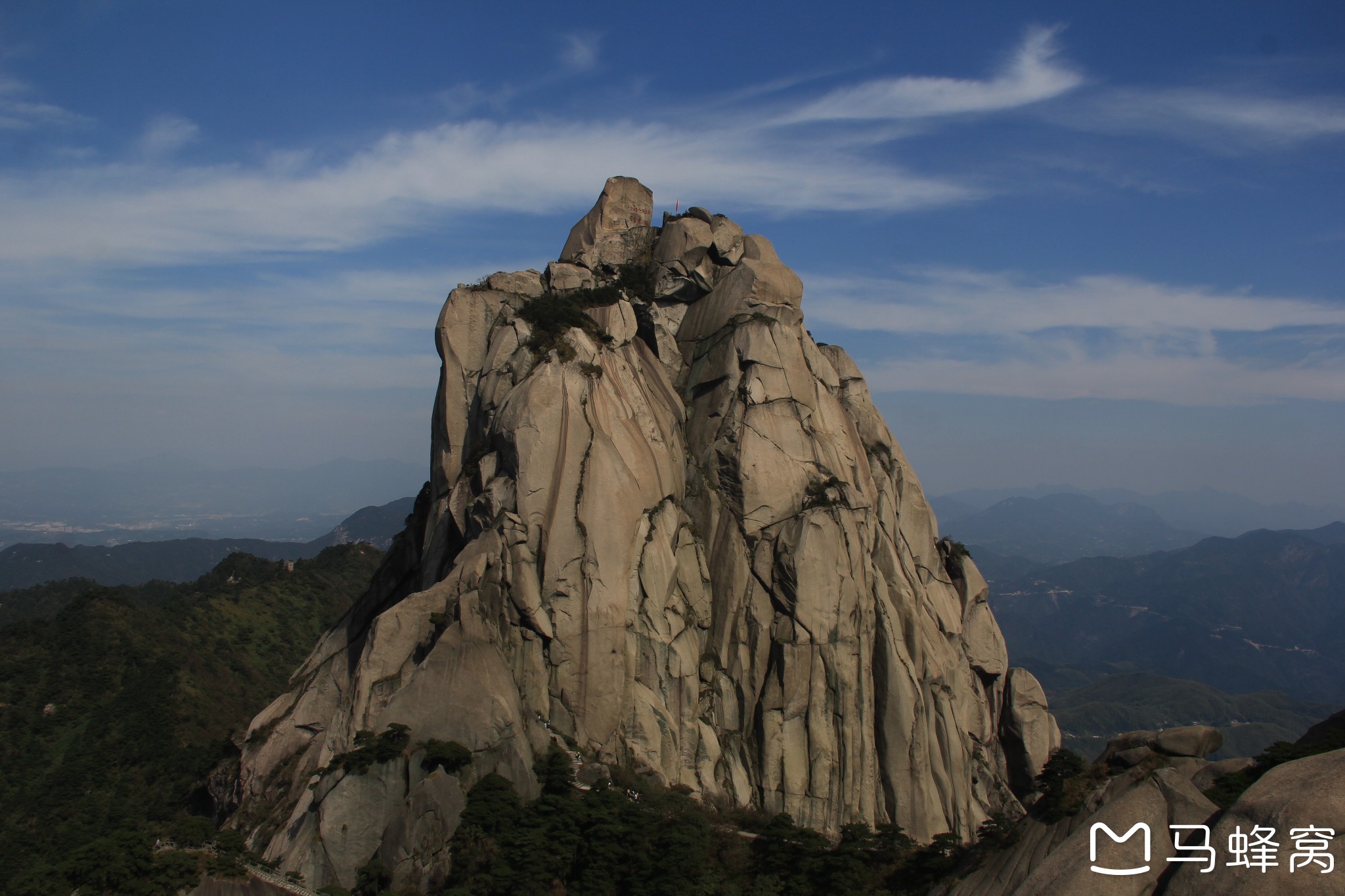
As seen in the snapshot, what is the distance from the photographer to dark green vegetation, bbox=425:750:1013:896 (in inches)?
1033

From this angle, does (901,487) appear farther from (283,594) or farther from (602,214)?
(283,594)

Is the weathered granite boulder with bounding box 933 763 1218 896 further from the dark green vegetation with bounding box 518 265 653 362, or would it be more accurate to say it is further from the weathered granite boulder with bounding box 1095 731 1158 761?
the dark green vegetation with bounding box 518 265 653 362

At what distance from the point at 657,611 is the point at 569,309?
15055mm

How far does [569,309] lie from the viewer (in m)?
40.5

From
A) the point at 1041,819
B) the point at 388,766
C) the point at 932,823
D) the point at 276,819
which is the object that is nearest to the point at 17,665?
the point at 276,819

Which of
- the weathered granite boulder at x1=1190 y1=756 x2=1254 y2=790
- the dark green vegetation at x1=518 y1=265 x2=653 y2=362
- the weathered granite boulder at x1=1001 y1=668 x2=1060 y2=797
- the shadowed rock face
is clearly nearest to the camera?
the weathered granite boulder at x1=1190 y1=756 x2=1254 y2=790

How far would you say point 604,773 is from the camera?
31.3 metres

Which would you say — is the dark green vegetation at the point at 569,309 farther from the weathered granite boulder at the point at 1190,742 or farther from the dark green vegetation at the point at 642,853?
the weathered granite boulder at the point at 1190,742

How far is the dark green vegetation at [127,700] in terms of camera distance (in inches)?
2224

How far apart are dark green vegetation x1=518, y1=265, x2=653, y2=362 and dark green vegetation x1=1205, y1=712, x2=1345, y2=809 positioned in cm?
2703

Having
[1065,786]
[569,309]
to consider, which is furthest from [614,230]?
[1065,786]

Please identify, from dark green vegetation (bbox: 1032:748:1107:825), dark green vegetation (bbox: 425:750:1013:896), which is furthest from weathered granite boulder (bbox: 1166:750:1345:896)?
dark green vegetation (bbox: 425:750:1013:896)

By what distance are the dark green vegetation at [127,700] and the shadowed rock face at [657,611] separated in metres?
15.9

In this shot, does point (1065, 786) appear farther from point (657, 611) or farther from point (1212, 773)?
point (657, 611)
